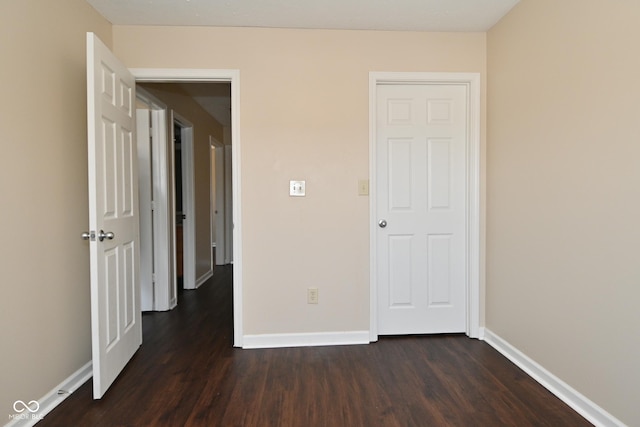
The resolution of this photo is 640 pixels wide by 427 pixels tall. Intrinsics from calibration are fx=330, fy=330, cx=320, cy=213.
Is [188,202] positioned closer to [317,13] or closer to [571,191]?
[317,13]

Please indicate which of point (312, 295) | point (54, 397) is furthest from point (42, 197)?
point (312, 295)

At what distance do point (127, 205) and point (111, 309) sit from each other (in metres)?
0.67

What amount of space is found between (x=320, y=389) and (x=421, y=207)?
1.49 meters

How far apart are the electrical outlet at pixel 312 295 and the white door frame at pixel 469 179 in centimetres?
41

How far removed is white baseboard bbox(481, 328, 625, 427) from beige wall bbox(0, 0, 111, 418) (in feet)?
8.91

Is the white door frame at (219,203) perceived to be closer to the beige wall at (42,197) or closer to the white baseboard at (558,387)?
the beige wall at (42,197)

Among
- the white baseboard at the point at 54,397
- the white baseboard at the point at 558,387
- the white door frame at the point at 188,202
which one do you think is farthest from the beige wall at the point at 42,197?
the white baseboard at the point at 558,387

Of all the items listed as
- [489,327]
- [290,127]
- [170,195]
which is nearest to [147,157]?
[170,195]

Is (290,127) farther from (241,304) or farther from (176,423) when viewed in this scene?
(176,423)

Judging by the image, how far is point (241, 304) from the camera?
7.99 ft

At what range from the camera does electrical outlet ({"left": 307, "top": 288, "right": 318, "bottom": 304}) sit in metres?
2.47

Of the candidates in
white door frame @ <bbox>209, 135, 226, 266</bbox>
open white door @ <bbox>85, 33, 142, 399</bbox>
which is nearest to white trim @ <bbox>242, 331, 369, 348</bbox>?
open white door @ <bbox>85, 33, 142, 399</bbox>

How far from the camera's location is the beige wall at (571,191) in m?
1.46

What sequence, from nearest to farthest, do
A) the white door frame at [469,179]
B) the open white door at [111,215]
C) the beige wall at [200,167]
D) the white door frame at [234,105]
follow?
the open white door at [111,215], the white door frame at [234,105], the white door frame at [469,179], the beige wall at [200,167]
